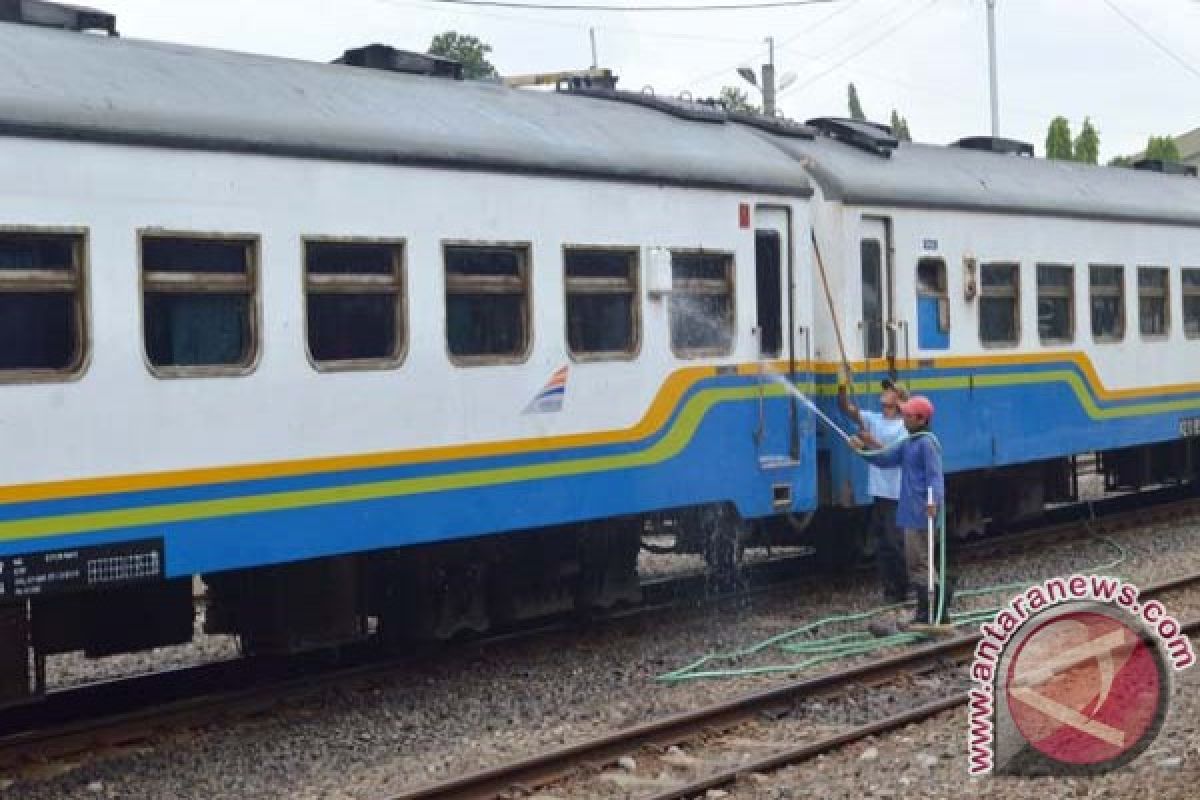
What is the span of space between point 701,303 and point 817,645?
2335mm

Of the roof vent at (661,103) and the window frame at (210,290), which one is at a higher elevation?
the roof vent at (661,103)

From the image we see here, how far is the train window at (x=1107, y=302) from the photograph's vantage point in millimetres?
16281

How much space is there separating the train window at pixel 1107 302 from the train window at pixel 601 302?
6.59 m

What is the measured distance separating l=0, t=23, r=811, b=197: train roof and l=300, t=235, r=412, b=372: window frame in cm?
45

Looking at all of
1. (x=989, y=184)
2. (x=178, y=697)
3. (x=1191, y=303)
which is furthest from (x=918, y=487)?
(x=1191, y=303)

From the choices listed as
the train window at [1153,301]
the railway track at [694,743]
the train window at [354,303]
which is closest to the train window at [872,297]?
the railway track at [694,743]

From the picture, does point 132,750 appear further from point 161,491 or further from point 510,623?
point 510,623

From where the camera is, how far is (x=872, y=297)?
13484 millimetres

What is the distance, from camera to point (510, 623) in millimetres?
12117

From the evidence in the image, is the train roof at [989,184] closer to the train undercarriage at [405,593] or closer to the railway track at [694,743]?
the train undercarriage at [405,593]

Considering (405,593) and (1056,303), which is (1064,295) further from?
(405,593)

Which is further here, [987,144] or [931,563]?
[987,144]

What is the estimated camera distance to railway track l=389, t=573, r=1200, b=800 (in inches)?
313

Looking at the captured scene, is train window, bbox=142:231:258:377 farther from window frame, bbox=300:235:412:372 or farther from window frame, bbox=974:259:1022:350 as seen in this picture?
window frame, bbox=974:259:1022:350
